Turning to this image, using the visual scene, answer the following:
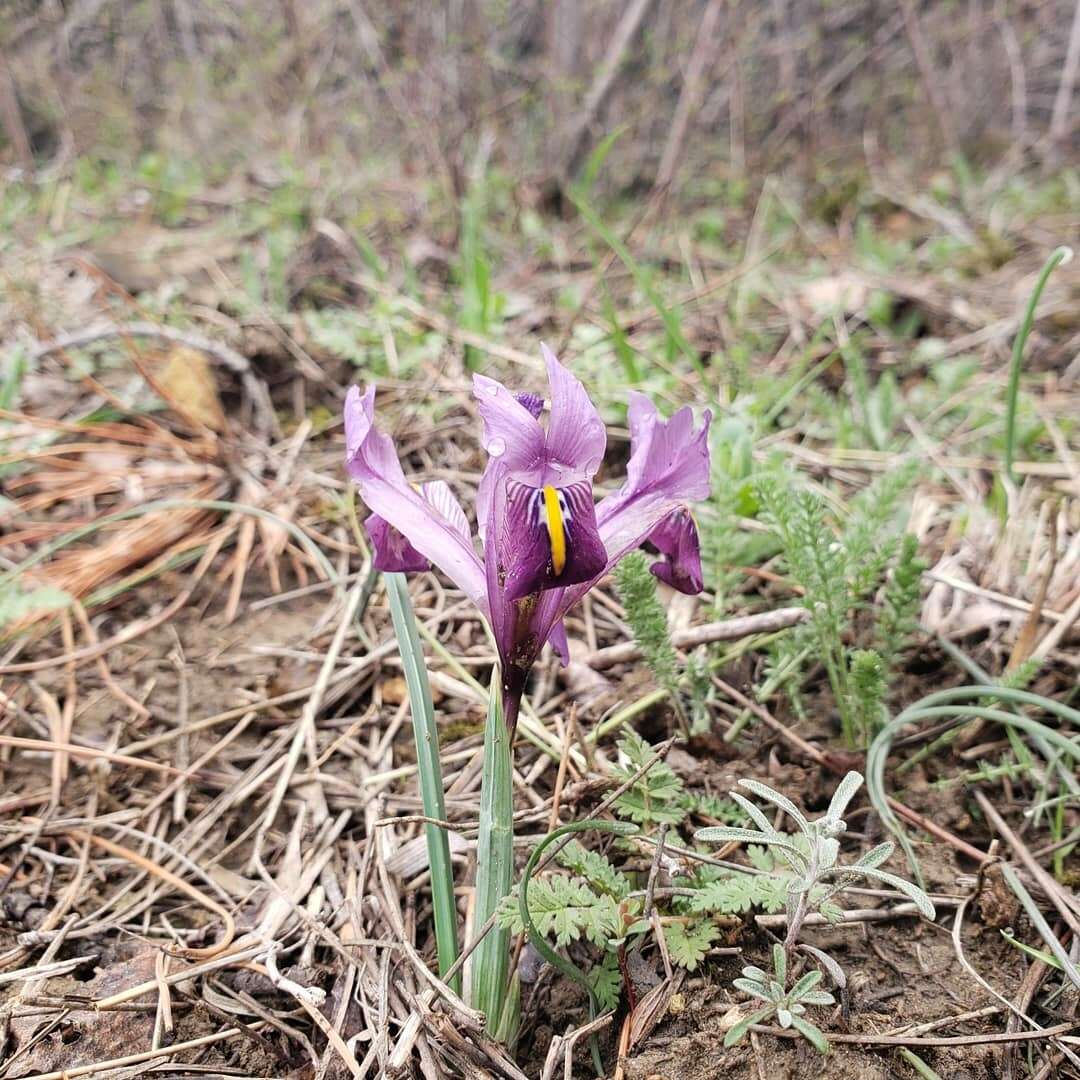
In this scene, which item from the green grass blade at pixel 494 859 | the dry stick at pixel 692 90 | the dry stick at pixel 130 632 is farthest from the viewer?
the dry stick at pixel 692 90

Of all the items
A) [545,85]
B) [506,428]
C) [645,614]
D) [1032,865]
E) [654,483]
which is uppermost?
[545,85]

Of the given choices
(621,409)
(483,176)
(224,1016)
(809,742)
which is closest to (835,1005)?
(809,742)

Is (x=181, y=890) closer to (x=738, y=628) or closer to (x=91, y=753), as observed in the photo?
(x=91, y=753)

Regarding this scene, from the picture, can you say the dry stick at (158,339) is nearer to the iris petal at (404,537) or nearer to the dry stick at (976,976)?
the iris petal at (404,537)

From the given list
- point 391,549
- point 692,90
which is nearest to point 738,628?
point 391,549

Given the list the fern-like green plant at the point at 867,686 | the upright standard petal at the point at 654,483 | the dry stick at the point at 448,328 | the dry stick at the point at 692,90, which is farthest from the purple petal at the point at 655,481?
the dry stick at the point at 692,90

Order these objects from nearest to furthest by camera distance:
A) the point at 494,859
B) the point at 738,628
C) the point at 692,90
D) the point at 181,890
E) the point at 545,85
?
the point at 494,859 < the point at 181,890 < the point at 738,628 < the point at 692,90 < the point at 545,85

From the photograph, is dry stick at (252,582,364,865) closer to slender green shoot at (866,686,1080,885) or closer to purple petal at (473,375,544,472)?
purple petal at (473,375,544,472)
